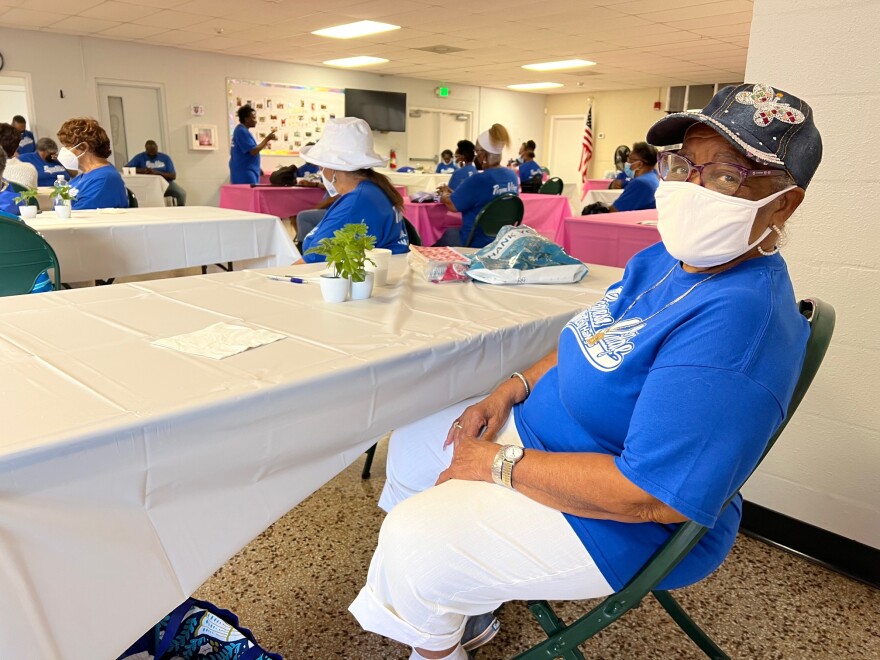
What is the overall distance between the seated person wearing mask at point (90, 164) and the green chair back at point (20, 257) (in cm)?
174

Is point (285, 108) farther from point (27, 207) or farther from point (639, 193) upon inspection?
point (27, 207)

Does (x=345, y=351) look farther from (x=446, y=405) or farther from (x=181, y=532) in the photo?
(x=181, y=532)

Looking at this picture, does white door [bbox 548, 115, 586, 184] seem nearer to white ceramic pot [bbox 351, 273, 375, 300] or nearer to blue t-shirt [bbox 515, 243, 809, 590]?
white ceramic pot [bbox 351, 273, 375, 300]

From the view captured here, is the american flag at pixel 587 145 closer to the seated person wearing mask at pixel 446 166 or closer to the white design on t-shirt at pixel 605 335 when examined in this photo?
the seated person wearing mask at pixel 446 166

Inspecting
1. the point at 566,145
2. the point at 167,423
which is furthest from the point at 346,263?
the point at 566,145

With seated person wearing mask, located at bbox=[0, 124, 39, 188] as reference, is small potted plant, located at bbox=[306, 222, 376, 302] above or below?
below

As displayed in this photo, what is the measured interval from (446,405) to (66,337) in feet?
2.64

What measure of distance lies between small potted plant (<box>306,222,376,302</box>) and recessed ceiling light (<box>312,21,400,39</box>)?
6.58 m

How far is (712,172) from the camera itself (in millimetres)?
966

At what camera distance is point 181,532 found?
990 mm

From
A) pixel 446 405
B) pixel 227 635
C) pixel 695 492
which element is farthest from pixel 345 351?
pixel 695 492

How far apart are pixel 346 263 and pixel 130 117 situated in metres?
9.22

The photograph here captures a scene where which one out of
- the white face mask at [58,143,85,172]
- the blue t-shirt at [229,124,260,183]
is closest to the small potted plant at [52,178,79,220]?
the white face mask at [58,143,85,172]

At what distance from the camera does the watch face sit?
3.38ft
